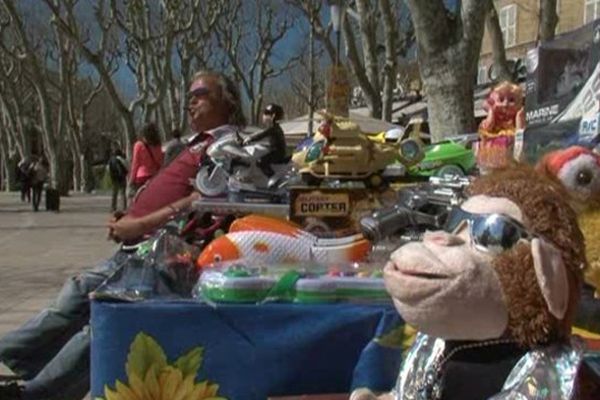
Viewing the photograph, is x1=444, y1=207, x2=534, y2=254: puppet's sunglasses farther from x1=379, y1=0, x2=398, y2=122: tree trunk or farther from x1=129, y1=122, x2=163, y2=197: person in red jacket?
x1=379, y1=0, x2=398, y2=122: tree trunk

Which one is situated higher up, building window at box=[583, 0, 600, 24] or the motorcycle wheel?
building window at box=[583, 0, 600, 24]

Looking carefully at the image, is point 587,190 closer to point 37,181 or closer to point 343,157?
point 343,157

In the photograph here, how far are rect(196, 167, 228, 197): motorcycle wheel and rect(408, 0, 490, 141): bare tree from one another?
4660mm

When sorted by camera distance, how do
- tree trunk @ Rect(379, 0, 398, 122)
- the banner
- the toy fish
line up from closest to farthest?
the toy fish < the banner < tree trunk @ Rect(379, 0, 398, 122)

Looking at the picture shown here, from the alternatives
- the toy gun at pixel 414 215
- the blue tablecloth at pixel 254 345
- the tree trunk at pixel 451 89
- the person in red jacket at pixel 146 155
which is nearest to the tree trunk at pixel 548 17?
the person in red jacket at pixel 146 155

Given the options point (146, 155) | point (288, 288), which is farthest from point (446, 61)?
point (288, 288)

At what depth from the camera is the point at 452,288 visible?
2285 mm

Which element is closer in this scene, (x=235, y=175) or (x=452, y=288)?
(x=452, y=288)

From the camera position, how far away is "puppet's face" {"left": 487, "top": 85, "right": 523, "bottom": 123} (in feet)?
17.4

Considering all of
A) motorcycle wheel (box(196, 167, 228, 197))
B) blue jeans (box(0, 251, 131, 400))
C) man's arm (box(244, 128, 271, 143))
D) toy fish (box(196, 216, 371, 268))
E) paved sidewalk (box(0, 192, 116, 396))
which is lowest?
paved sidewalk (box(0, 192, 116, 396))

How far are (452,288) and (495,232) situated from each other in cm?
18

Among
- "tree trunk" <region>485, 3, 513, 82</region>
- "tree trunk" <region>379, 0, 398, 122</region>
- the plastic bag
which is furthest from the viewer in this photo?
"tree trunk" <region>379, 0, 398, 122</region>

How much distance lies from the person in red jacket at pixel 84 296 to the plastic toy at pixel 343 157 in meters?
0.38

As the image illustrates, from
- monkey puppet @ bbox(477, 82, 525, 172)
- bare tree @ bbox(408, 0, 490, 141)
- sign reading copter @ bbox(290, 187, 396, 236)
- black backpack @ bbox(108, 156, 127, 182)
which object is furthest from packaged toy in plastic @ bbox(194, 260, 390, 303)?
black backpack @ bbox(108, 156, 127, 182)
